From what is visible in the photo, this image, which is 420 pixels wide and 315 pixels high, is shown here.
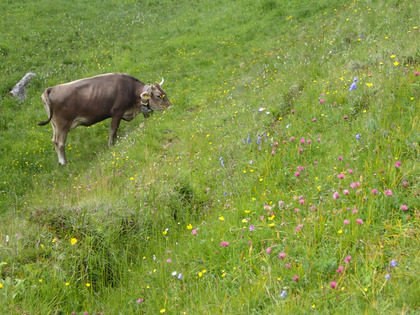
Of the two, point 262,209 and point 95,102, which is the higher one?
point 262,209

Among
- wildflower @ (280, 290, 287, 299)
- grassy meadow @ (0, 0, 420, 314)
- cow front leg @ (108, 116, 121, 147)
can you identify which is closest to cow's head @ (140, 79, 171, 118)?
cow front leg @ (108, 116, 121, 147)

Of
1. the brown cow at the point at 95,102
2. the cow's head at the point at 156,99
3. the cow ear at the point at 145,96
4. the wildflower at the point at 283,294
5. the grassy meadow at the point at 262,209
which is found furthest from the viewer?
the cow's head at the point at 156,99

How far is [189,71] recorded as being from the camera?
15984 mm

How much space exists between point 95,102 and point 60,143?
1.78 meters

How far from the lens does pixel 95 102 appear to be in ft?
38.3

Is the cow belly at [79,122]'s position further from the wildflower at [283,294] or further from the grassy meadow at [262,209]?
the wildflower at [283,294]

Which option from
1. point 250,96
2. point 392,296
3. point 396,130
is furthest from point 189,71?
point 392,296

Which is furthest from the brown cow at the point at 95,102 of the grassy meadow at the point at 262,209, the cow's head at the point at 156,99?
the grassy meadow at the point at 262,209

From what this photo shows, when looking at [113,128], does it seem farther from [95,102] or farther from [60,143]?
[60,143]

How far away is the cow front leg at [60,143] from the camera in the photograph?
11.5m

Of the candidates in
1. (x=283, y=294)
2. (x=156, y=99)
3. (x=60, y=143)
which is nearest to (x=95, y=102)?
(x=60, y=143)

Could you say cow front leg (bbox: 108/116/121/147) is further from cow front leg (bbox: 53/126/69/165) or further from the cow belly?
cow front leg (bbox: 53/126/69/165)

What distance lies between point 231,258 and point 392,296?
152 centimetres

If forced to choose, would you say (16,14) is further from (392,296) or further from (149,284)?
(392,296)
